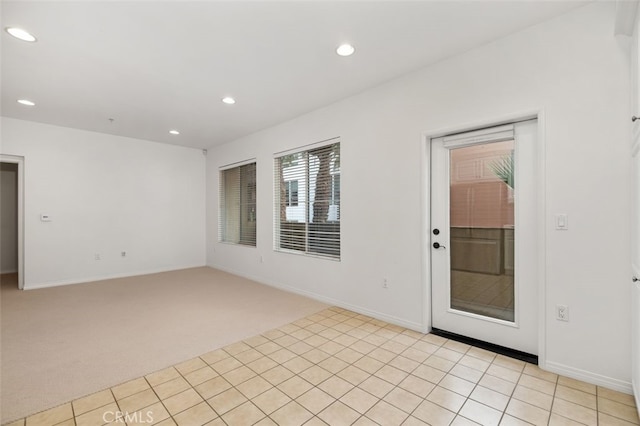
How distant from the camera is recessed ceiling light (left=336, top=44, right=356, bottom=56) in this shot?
2602 millimetres

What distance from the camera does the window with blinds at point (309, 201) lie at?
13.4 ft

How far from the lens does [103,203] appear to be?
215 inches

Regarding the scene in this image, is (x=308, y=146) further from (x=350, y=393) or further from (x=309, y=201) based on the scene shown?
(x=350, y=393)

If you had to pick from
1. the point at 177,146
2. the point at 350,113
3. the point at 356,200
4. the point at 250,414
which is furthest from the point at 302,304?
the point at 177,146

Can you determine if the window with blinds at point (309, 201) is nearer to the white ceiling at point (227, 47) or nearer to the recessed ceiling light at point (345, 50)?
the white ceiling at point (227, 47)

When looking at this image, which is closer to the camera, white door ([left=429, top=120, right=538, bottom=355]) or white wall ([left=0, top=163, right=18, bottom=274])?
white door ([left=429, top=120, right=538, bottom=355])

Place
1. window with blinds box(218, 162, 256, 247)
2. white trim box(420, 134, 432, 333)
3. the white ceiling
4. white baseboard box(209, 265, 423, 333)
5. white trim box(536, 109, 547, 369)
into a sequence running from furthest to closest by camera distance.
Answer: window with blinds box(218, 162, 256, 247) < white baseboard box(209, 265, 423, 333) < white trim box(420, 134, 432, 333) < white trim box(536, 109, 547, 369) < the white ceiling

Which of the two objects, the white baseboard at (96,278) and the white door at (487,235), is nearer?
the white door at (487,235)

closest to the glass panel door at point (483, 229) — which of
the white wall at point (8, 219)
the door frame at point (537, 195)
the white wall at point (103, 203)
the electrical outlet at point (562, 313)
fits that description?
the door frame at point (537, 195)

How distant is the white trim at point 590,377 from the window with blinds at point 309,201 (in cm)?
242

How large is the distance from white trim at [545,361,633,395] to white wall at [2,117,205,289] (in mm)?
6502

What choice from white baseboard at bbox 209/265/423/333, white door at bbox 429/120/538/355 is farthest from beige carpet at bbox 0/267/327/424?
white door at bbox 429/120/538/355

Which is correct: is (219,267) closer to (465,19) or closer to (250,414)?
(250,414)

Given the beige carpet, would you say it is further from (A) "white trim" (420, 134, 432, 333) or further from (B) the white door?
(B) the white door
